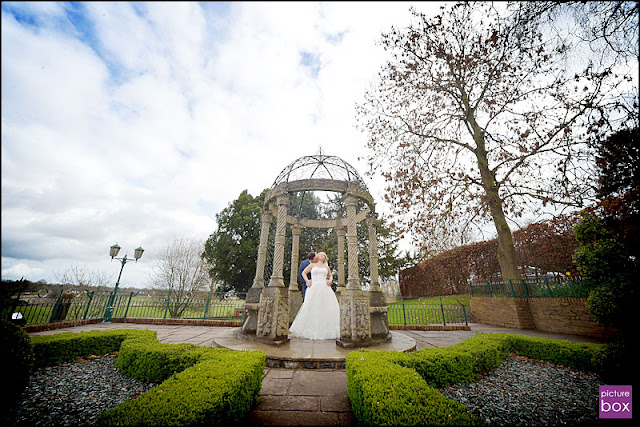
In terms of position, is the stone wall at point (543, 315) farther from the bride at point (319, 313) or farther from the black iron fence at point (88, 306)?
the black iron fence at point (88, 306)

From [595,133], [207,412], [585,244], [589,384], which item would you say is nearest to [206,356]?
[207,412]

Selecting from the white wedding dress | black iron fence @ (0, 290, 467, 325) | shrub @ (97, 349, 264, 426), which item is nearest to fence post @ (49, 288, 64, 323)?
black iron fence @ (0, 290, 467, 325)

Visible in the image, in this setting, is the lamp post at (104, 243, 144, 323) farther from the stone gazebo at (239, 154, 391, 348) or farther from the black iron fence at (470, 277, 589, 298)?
the black iron fence at (470, 277, 589, 298)

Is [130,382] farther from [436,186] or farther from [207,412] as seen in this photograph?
[436,186]

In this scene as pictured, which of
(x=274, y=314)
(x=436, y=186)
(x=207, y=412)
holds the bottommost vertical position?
(x=207, y=412)

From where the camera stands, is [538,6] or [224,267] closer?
[538,6]

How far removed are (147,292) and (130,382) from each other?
966 cm

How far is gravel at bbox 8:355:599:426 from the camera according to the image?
2.77 meters

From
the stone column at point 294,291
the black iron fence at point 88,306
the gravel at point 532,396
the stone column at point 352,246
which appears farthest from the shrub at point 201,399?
the black iron fence at point 88,306

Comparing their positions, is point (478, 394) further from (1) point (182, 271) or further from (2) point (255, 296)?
(1) point (182, 271)

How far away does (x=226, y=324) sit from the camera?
997cm

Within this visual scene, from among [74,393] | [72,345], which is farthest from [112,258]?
[74,393]

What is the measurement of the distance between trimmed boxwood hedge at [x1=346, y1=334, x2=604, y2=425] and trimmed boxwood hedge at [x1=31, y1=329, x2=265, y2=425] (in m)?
1.29

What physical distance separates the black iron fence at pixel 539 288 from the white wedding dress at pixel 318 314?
26.4ft
